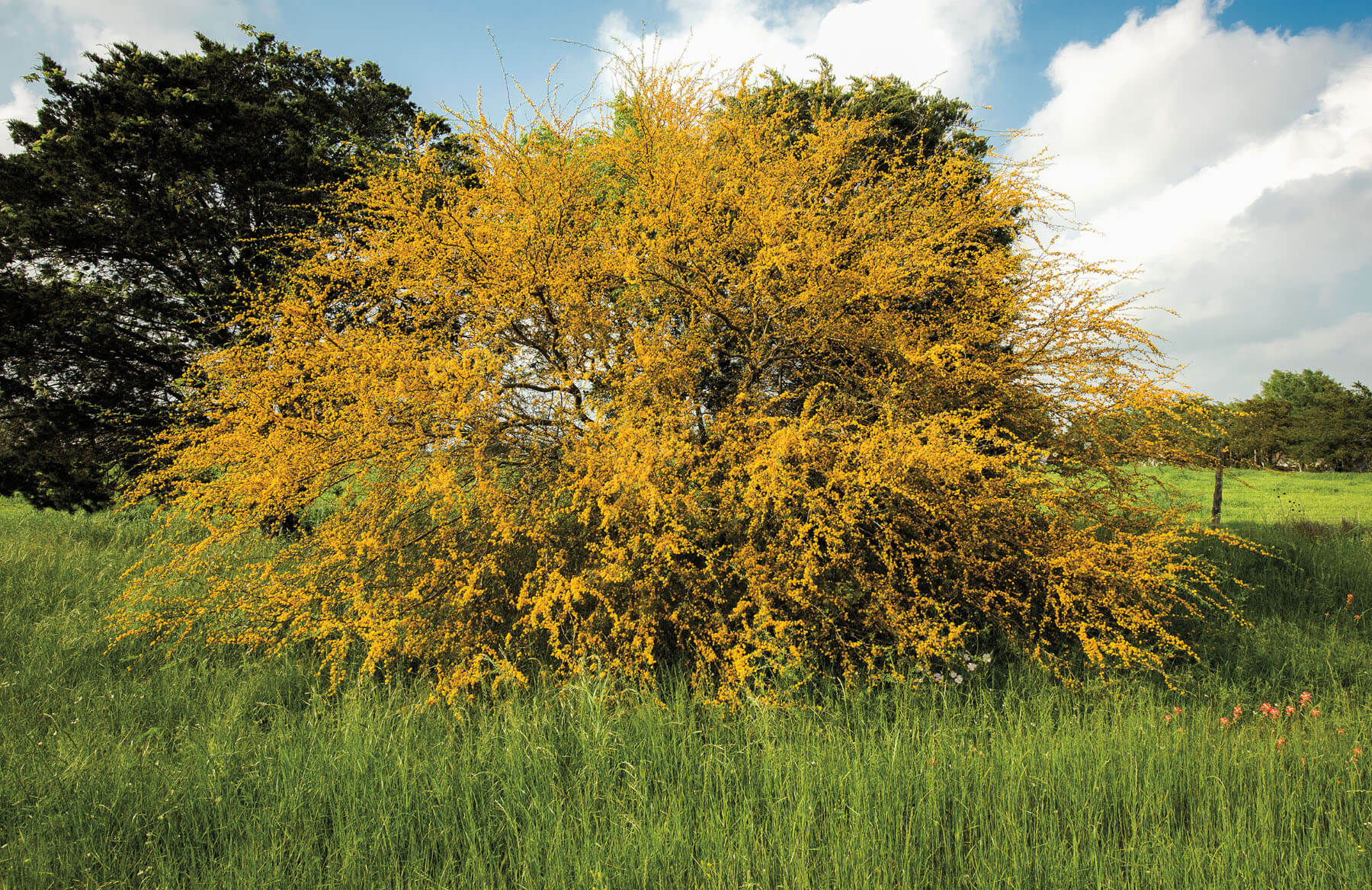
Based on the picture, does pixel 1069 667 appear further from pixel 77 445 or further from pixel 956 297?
pixel 77 445

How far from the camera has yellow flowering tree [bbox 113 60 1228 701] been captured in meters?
3.95

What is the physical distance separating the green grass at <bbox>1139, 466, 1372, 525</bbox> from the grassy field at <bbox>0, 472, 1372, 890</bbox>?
807cm

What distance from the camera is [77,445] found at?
7355 millimetres

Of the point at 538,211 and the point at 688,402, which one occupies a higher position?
the point at 538,211

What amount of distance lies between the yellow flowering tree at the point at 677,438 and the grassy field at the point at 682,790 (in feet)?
1.46

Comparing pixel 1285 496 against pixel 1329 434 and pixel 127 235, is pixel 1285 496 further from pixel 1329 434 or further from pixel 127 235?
pixel 127 235

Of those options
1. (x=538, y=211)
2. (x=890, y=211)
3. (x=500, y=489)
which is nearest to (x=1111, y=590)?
(x=890, y=211)

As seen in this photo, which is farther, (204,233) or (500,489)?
(204,233)

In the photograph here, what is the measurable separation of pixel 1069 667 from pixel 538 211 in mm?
4831

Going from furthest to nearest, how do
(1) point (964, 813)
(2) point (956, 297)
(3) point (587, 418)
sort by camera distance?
(2) point (956, 297) → (3) point (587, 418) → (1) point (964, 813)

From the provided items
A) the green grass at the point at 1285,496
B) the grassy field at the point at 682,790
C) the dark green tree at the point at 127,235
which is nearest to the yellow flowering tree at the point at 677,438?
the grassy field at the point at 682,790

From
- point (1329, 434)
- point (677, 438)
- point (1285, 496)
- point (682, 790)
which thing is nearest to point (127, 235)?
point (677, 438)

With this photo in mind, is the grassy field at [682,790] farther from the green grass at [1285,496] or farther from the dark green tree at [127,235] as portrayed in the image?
the green grass at [1285,496]

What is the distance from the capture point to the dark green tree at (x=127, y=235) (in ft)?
23.0
